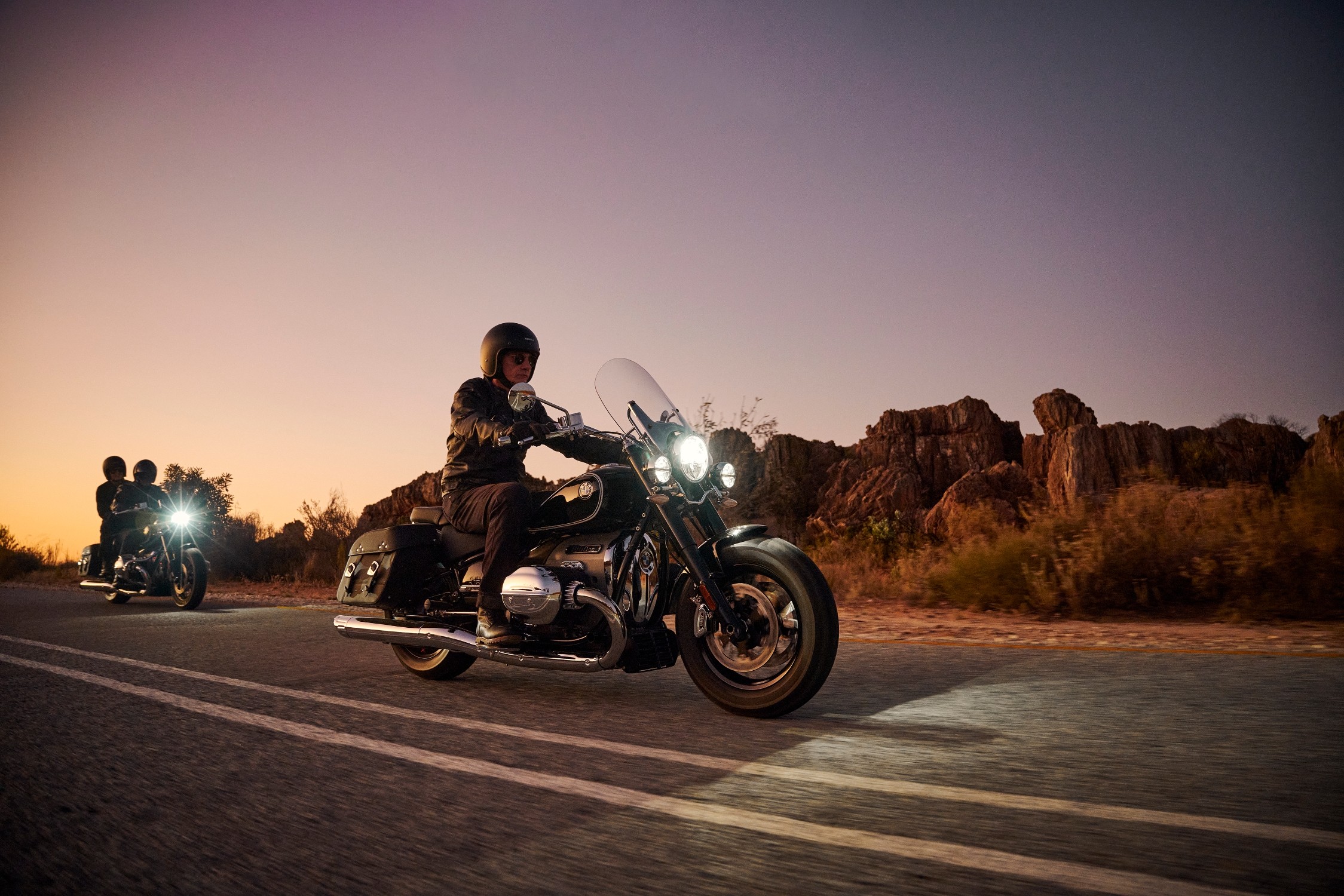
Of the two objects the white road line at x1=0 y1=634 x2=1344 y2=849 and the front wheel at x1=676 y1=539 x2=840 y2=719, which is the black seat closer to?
the white road line at x1=0 y1=634 x2=1344 y2=849

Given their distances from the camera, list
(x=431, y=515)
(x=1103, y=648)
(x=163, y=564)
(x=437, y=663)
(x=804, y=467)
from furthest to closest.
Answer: (x=804, y=467), (x=163, y=564), (x=1103, y=648), (x=431, y=515), (x=437, y=663)

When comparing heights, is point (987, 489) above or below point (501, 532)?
above

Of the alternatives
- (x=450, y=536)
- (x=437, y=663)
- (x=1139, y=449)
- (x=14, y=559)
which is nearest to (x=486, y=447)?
(x=450, y=536)

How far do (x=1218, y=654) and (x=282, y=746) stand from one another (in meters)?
5.48

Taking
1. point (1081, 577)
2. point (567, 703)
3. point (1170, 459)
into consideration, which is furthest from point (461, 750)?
point (1170, 459)

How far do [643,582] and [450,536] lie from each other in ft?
5.00

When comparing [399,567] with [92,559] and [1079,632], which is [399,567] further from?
[92,559]

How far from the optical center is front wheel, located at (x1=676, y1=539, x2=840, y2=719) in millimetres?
4191

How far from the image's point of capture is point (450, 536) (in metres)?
5.76

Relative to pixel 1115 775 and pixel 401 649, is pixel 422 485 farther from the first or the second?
pixel 1115 775

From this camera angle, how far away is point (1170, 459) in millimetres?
85812

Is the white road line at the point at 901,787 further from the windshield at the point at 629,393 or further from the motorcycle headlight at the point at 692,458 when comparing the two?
the windshield at the point at 629,393

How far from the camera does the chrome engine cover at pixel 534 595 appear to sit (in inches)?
190

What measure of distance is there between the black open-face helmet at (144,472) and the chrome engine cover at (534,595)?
12207 millimetres
